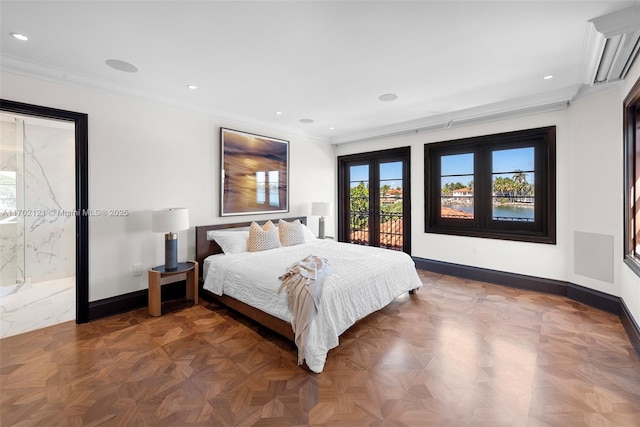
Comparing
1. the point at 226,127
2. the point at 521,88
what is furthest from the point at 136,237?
→ the point at 521,88

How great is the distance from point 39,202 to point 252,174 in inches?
134

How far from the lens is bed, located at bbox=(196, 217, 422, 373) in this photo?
235cm

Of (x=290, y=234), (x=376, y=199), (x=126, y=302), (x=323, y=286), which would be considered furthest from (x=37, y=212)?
→ (x=376, y=199)

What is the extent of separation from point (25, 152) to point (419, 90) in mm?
5929

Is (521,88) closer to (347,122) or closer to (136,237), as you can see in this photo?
(347,122)

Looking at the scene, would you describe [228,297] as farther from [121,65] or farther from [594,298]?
[594,298]

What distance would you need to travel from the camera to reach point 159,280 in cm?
318

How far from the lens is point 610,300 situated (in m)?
3.17

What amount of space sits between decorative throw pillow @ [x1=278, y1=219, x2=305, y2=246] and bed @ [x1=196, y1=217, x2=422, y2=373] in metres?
0.12

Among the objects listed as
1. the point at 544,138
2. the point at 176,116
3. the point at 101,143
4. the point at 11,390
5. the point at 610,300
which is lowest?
the point at 11,390

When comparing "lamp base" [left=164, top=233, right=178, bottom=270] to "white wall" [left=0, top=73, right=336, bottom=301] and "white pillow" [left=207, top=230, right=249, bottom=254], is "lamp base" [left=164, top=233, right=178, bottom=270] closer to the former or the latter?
"white wall" [left=0, top=73, right=336, bottom=301]

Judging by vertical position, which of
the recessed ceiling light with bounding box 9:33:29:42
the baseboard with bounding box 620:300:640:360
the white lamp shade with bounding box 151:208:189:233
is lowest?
the baseboard with bounding box 620:300:640:360

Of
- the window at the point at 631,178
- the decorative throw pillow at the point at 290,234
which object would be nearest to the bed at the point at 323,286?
the decorative throw pillow at the point at 290,234

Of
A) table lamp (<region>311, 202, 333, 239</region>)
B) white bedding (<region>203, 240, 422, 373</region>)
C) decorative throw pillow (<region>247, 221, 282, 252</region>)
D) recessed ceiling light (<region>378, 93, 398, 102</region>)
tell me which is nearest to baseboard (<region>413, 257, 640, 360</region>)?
white bedding (<region>203, 240, 422, 373</region>)
